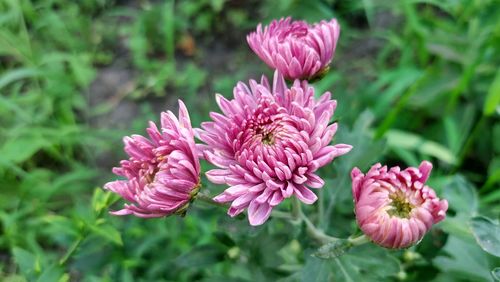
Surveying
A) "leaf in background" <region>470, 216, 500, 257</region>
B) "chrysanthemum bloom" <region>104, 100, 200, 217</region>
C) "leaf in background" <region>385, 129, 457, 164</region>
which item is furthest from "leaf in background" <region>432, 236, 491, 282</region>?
"chrysanthemum bloom" <region>104, 100, 200, 217</region>

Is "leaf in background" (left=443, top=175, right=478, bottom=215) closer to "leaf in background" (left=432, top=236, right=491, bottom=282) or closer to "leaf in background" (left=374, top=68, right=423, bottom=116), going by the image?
"leaf in background" (left=432, top=236, right=491, bottom=282)

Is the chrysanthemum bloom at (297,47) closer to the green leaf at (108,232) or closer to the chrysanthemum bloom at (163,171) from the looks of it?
the chrysanthemum bloom at (163,171)

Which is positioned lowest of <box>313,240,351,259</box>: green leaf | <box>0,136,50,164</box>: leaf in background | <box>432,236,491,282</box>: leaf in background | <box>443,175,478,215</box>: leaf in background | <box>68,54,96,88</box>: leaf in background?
<box>432,236,491,282</box>: leaf in background

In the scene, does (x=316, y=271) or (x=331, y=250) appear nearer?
(x=331, y=250)

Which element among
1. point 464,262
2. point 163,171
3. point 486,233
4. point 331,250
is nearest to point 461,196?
point 464,262

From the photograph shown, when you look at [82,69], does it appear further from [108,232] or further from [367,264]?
[367,264]

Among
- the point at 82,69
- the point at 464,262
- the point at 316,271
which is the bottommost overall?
the point at 464,262

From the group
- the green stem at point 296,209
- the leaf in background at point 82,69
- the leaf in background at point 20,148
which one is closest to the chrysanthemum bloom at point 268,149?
the green stem at point 296,209

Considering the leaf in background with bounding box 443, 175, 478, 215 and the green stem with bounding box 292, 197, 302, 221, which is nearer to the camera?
the green stem with bounding box 292, 197, 302, 221
